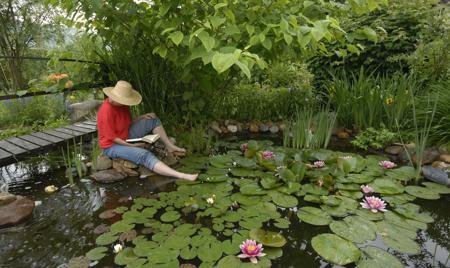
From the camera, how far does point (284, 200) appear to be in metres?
2.56

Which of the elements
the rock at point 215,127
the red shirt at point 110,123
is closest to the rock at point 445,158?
the rock at point 215,127

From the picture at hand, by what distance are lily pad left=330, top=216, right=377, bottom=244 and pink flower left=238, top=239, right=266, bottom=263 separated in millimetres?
604

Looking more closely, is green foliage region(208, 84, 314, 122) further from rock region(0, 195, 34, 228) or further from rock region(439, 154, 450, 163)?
rock region(0, 195, 34, 228)

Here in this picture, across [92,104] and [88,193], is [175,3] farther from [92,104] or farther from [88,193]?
[92,104]

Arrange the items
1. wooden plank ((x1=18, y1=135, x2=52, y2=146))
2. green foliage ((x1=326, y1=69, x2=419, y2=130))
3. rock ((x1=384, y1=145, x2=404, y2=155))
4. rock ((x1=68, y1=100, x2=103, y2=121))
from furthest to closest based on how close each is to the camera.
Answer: rock ((x1=68, y1=100, x2=103, y2=121)) < green foliage ((x1=326, y1=69, x2=419, y2=130)) < rock ((x1=384, y1=145, x2=404, y2=155)) < wooden plank ((x1=18, y1=135, x2=52, y2=146))

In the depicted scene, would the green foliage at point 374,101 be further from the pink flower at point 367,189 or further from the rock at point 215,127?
the rock at point 215,127

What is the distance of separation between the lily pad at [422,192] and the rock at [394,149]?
98 cm

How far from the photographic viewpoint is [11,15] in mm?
7762

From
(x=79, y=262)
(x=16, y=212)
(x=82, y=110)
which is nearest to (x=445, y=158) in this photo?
(x=79, y=262)

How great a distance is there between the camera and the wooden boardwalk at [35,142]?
2973 mm

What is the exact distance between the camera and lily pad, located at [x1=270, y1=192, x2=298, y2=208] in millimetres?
2510

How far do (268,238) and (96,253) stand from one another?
1.08m

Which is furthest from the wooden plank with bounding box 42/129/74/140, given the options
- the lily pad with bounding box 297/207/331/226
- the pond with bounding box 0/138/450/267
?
the lily pad with bounding box 297/207/331/226

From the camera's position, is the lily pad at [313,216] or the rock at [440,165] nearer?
the lily pad at [313,216]
